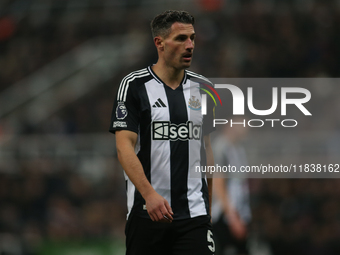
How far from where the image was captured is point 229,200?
5.77 metres

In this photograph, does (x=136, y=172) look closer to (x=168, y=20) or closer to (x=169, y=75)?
(x=169, y=75)

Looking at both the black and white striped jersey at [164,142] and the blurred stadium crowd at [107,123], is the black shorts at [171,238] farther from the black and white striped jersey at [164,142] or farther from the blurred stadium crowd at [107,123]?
the blurred stadium crowd at [107,123]

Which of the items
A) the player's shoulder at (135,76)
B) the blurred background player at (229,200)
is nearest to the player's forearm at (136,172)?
the player's shoulder at (135,76)

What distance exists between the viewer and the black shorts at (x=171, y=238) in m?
3.33

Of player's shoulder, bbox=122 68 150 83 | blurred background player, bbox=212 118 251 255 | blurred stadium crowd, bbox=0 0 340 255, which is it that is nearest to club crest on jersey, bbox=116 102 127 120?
player's shoulder, bbox=122 68 150 83

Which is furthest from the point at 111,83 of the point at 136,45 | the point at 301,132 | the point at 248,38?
the point at 301,132

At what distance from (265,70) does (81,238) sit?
4689 millimetres

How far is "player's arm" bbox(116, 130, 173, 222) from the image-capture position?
10.0 feet

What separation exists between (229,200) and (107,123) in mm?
5425

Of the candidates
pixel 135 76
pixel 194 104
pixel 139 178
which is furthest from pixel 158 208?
pixel 135 76

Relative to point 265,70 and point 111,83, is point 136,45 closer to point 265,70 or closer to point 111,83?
point 111,83

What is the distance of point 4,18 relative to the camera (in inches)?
567

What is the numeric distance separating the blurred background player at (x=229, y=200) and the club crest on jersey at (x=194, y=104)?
7.33 feet

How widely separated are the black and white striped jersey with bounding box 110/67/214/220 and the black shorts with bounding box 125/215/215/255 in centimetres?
6
